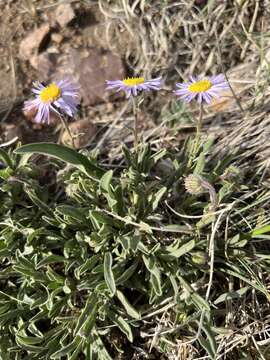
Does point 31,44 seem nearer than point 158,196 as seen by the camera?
No

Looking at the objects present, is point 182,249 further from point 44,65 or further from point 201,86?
point 44,65

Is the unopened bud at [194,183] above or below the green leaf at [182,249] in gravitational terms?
above

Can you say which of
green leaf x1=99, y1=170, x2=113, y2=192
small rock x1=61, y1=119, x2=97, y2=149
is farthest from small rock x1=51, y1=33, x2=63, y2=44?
green leaf x1=99, y1=170, x2=113, y2=192

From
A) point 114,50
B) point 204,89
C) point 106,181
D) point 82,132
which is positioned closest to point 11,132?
point 82,132

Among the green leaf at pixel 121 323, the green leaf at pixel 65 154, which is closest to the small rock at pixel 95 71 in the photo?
the green leaf at pixel 65 154

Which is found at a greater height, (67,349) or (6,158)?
(6,158)

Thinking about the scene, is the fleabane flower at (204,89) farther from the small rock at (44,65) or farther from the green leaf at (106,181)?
the small rock at (44,65)
